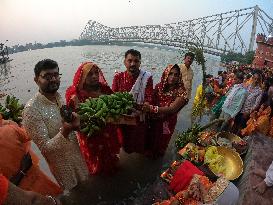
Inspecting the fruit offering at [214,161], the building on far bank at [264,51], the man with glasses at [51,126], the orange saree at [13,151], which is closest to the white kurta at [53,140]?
the man with glasses at [51,126]

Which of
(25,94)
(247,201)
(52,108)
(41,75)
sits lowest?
(25,94)

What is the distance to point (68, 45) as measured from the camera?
5054 inches

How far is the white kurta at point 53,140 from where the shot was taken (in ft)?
9.96

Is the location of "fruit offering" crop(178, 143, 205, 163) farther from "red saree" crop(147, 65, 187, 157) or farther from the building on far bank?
the building on far bank

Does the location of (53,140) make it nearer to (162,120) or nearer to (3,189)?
(3,189)

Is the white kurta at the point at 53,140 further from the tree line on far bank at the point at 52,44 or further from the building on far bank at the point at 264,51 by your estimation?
the tree line on far bank at the point at 52,44

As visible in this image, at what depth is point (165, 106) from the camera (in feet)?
15.1

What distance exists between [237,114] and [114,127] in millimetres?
3630

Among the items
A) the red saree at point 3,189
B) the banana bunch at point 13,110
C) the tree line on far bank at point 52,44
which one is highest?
the banana bunch at point 13,110

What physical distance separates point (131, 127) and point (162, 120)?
1.68ft

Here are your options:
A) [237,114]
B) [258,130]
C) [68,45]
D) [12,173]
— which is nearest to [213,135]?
[258,130]

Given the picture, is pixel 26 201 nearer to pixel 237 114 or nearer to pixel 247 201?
pixel 247 201

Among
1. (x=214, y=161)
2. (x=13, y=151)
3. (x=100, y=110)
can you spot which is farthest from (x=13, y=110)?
(x=214, y=161)

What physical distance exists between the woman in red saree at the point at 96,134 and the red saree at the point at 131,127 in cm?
43
